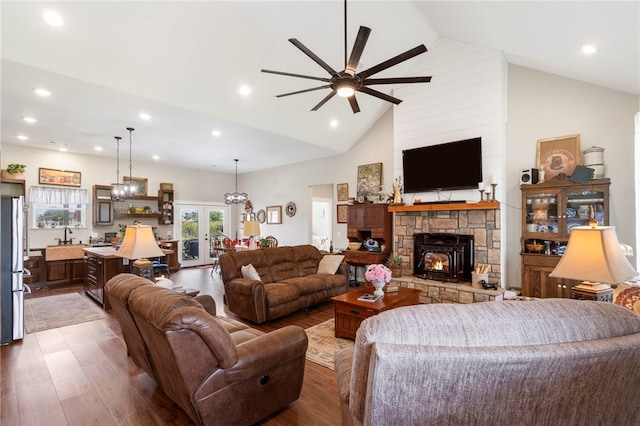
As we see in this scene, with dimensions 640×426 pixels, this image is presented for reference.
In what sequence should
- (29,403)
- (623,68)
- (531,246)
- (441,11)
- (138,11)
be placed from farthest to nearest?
(531,246) < (441,11) < (623,68) < (138,11) < (29,403)

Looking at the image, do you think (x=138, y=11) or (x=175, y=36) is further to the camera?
(x=175, y=36)

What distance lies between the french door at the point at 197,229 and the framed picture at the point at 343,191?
15.9 ft

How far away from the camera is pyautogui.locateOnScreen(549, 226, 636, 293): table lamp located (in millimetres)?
2047

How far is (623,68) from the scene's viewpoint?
139 inches

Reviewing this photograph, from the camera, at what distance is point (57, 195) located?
7.21 m

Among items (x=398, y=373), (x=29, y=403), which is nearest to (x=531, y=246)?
(x=398, y=373)

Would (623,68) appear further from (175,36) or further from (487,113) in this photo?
(175,36)

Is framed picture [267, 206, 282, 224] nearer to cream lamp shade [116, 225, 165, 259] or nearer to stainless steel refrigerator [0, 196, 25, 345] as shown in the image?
cream lamp shade [116, 225, 165, 259]

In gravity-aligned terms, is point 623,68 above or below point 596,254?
above

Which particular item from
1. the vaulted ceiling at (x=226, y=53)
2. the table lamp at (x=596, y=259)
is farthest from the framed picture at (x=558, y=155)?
the table lamp at (x=596, y=259)

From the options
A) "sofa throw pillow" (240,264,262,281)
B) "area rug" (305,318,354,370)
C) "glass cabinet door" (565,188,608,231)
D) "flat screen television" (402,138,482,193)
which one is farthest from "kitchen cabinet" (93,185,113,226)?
"glass cabinet door" (565,188,608,231)

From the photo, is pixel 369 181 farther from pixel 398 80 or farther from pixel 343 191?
pixel 398 80

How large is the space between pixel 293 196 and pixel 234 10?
18.4ft

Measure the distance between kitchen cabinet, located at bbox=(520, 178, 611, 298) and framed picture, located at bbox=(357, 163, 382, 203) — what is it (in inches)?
112
